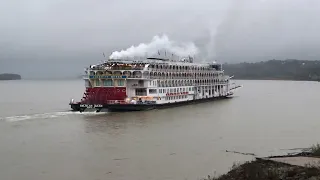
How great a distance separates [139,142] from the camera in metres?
26.8

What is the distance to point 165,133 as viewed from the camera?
3061 centimetres

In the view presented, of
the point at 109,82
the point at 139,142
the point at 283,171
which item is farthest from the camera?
the point at 109,82

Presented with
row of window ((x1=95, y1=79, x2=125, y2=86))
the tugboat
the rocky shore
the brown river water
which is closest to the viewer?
the rocky shore

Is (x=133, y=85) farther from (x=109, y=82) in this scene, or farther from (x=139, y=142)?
(x=139, y=142)

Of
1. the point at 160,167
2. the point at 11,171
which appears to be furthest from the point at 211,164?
the point at 11,171

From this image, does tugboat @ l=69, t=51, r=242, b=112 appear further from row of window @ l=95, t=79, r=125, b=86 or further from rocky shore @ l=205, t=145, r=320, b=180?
rocky shore @ l=205, t=145, r=320, b=180

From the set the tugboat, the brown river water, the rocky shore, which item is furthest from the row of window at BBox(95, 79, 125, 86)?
the rocky shore

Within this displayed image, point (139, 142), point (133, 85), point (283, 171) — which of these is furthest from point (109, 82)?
point (283, 171)

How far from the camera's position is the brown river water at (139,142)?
19234 mm

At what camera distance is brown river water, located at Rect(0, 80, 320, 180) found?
757 inches

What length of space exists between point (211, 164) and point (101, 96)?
1010 inches

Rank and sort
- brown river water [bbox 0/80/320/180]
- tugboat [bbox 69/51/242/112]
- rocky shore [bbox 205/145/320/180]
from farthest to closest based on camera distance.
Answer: tugboat [bbox 69/51/242/112] → brown river water [bbox 0/80/320/180] → rocky shore [bbox 205/145/320/180]

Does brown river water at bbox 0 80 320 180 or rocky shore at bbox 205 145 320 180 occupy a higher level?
rocky shore at bbox 205 145 320 180

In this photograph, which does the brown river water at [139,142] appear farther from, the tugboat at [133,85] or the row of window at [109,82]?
the row of window at [109,82]
